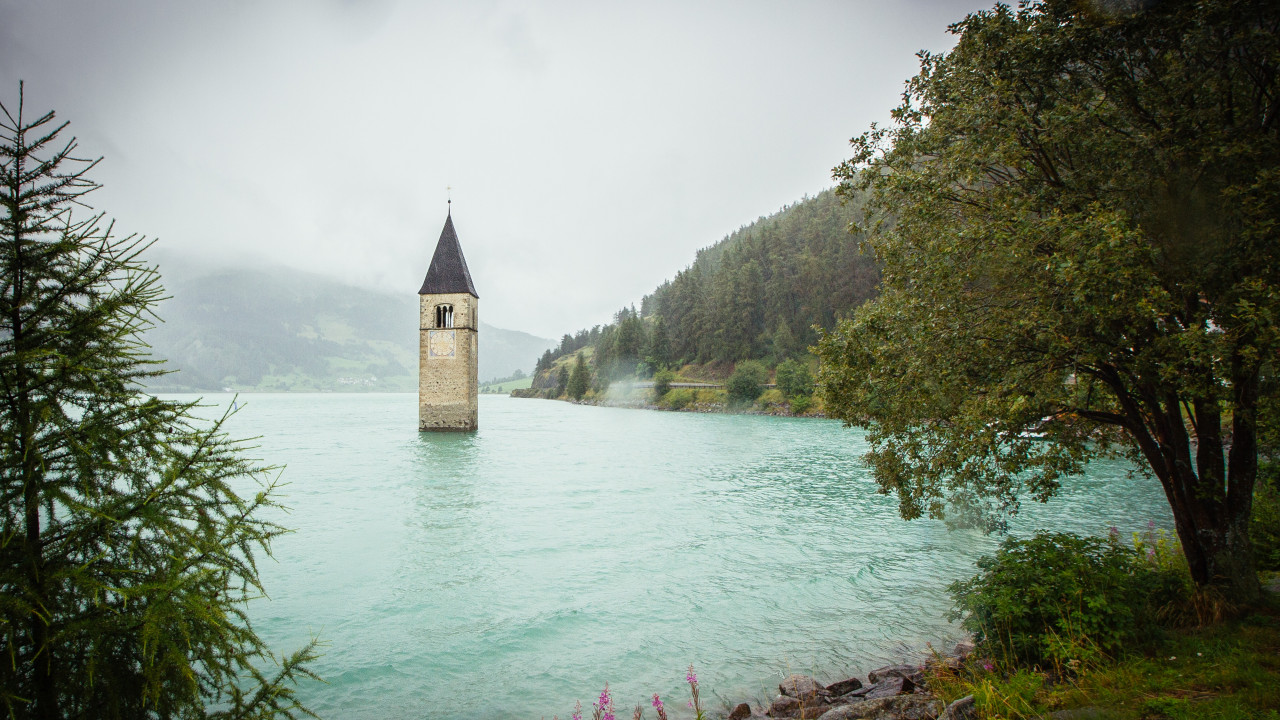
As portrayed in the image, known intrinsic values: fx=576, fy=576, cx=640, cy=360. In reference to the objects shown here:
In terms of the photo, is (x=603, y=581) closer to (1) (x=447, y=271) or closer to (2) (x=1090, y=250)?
(2) (x=1090, y=250)

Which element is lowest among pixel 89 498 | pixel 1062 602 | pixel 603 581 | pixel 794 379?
pixel 603 581

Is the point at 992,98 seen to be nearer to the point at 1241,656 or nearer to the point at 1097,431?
the point at 1097,431

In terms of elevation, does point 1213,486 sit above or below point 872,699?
above

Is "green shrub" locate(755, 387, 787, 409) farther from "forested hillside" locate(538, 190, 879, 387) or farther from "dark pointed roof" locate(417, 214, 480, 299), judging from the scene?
"dark pointed roof" locate(417, 214, 480, 299)

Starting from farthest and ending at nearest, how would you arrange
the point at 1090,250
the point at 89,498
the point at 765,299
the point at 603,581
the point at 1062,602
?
the point at 765,299, the point at 603,581, the point at 1062,602, the point at 1090,250, the point at 89,498

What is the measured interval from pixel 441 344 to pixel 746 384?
4821 centimetres

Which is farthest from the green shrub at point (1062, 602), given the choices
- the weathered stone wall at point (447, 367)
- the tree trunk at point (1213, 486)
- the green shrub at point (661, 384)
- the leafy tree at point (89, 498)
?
the green shrub at point (661, 384)

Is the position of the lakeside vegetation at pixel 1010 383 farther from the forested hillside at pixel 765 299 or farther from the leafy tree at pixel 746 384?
the forested hillside at pixel 765 299

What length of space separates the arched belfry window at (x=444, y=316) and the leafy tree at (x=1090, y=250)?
46.4m

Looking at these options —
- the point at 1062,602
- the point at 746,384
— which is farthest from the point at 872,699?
the point at 746,384

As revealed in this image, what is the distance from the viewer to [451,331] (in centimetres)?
5034

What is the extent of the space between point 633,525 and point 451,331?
3555cm

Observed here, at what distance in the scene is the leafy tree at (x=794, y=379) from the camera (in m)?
77.4

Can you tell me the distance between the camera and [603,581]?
14227 mm
